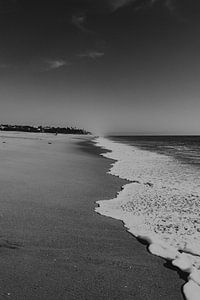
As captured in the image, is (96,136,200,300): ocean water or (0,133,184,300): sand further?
(96,136,200,300): ocean water

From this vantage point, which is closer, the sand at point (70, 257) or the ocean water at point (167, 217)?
the sand at point (70, 257)

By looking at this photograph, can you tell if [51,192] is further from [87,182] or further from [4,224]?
[4,224]

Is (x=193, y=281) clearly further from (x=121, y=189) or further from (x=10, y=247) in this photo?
(x=121, y=189)

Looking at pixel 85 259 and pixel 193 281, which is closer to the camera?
pixel 193 281

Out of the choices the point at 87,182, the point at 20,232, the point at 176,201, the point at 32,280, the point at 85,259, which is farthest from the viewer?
the point at 87,182

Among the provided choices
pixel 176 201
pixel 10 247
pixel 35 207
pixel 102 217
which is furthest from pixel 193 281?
pixel 176 201

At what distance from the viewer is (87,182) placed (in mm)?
13148

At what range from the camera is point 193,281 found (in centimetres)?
484

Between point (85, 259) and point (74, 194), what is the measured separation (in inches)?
201

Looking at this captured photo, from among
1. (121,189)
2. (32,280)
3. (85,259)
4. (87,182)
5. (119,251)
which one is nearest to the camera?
(32,280)

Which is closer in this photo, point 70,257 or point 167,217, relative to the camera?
point 70,257

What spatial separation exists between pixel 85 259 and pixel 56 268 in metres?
0.62

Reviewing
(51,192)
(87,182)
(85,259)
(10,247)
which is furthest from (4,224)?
(87,182)

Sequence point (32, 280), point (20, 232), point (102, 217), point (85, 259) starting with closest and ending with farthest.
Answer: point (32, 280) → point (85, 259) → point (20, 232) → point (102, 217)
